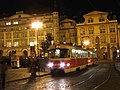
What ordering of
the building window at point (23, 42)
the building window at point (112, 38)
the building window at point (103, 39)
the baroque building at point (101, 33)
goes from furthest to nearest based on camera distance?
the building window at point (23, 42)
the building window at point (103, 39)
the building window at point (112, 38)
the baroque building at point (101, 33)

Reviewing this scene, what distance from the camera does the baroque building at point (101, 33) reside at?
81688mm

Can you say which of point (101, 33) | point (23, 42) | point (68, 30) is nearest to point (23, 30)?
point (23, 42)

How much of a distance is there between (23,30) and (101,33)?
27.2m

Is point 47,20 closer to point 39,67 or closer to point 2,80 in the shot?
point 39,67

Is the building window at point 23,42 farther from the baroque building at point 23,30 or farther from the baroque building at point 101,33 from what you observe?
the baroque building at point 101,33

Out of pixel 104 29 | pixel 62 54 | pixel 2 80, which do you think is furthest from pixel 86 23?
pixel 2 80

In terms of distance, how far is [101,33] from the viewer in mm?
83375

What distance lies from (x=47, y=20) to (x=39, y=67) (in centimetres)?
5689

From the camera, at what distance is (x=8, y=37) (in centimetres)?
9162

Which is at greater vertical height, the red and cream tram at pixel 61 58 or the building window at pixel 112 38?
the building window at pixel 112 38

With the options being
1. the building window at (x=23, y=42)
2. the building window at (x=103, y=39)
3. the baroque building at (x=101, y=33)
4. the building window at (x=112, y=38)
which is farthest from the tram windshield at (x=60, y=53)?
the building window at (x=23, y=42)

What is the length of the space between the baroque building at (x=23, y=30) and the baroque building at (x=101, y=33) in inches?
375

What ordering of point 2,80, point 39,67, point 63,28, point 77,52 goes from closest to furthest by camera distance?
point 2,80 < point 77,52 < point 39,67 < point 63,28

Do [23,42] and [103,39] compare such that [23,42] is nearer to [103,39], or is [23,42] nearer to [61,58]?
[103,39]
